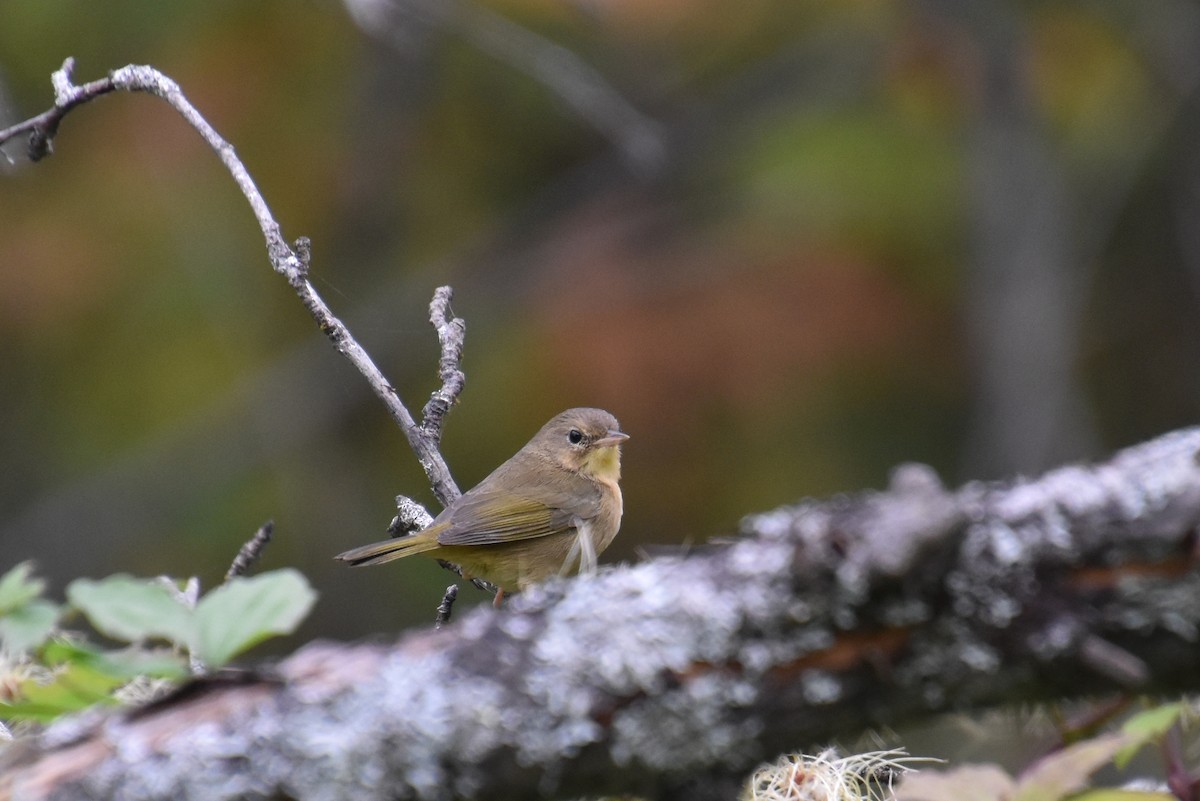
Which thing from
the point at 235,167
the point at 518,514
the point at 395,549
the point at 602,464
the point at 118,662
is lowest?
the point at 118,662

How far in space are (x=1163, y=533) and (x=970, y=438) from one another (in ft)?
26.9

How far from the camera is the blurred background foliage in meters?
9.19

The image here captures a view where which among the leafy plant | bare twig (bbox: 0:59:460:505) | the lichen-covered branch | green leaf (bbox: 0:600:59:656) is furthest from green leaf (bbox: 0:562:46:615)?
bare twig (bbox: 0:59:460:505)

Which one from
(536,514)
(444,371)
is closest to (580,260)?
(536,514)

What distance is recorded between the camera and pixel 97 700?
5.40 feet

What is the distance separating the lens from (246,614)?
5.28 ft

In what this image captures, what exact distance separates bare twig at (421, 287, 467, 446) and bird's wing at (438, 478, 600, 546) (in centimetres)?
122

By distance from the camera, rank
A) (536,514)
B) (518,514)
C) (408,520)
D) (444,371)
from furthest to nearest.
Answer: (536,514) → (518,514) → (408,520) → (444,371)

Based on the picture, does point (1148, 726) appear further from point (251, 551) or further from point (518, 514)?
point (518, 514)

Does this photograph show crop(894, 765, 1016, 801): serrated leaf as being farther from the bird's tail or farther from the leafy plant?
the bird's tail

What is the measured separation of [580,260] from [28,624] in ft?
27.3

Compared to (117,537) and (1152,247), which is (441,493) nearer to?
(117,537)

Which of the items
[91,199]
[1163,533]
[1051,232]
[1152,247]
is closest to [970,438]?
[1051,232]

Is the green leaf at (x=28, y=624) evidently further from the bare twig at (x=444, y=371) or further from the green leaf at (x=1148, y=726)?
the green leaf at (x=1148, y=726)
